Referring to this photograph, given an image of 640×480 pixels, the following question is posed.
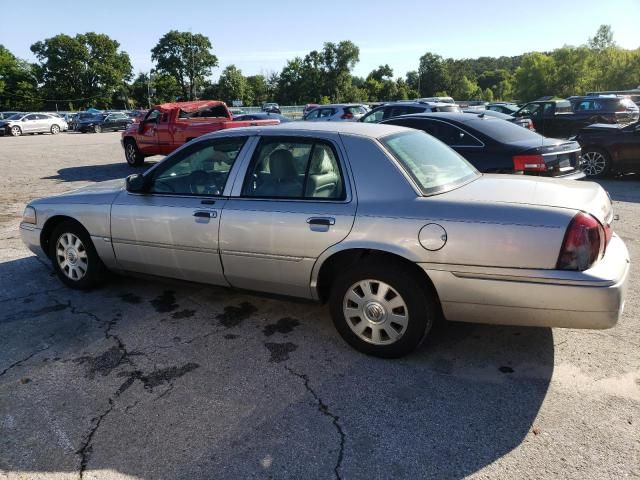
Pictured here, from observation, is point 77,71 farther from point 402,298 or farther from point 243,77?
point 402,298

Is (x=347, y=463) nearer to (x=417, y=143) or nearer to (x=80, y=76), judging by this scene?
(x=417, y=143)

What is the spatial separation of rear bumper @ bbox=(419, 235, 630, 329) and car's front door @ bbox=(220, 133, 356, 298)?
0.77 metres

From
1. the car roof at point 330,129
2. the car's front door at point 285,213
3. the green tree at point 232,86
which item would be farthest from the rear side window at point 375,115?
the green tree at point 232,86

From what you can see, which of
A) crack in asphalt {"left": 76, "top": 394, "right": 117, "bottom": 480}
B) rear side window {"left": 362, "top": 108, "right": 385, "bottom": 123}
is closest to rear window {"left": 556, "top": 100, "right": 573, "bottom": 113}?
rear side window {"left": 362, "top": 108, "right": 385, "bottom": 123}

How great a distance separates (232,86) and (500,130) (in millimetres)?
81653

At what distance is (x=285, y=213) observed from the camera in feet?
11.9

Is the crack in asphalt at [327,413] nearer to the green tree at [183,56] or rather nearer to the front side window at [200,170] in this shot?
the front side window at [200,170]

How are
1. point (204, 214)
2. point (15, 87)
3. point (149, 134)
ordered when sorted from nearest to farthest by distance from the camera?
point (204, 214), point (149, 134), point (15, 87)

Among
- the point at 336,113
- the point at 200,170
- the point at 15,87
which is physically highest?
the point at 15,87

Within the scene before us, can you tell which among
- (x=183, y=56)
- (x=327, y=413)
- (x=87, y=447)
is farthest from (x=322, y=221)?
(x=183, y=56)

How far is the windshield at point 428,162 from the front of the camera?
3.47 meters

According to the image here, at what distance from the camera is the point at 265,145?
3.92 m

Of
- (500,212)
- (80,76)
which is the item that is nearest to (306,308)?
(500,212)

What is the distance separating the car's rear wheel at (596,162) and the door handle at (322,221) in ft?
32.5
